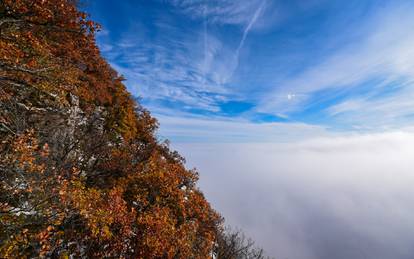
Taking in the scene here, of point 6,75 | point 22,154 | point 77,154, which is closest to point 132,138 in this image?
point 77,154

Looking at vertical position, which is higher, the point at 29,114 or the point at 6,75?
the point at 6,75

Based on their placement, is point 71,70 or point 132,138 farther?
point 132,138

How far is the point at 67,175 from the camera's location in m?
16.3

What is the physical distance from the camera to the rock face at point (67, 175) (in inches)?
417

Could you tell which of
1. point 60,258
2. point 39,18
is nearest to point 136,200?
point 60,258

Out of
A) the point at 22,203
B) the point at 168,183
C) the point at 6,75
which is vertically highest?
the point at 6,75

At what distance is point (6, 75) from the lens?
1324cm

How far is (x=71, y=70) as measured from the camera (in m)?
18.3

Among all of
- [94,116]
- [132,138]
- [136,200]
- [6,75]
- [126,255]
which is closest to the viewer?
[126,255]

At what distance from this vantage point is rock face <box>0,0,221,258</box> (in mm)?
10602

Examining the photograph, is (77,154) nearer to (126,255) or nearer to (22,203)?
(22,203)

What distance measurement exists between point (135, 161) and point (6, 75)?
12.9 m

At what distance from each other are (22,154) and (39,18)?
9134 millimetres

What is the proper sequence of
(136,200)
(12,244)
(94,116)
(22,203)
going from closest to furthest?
1. (12,244)
2. (22,203)
3. (136,200)
4. (94,116)
